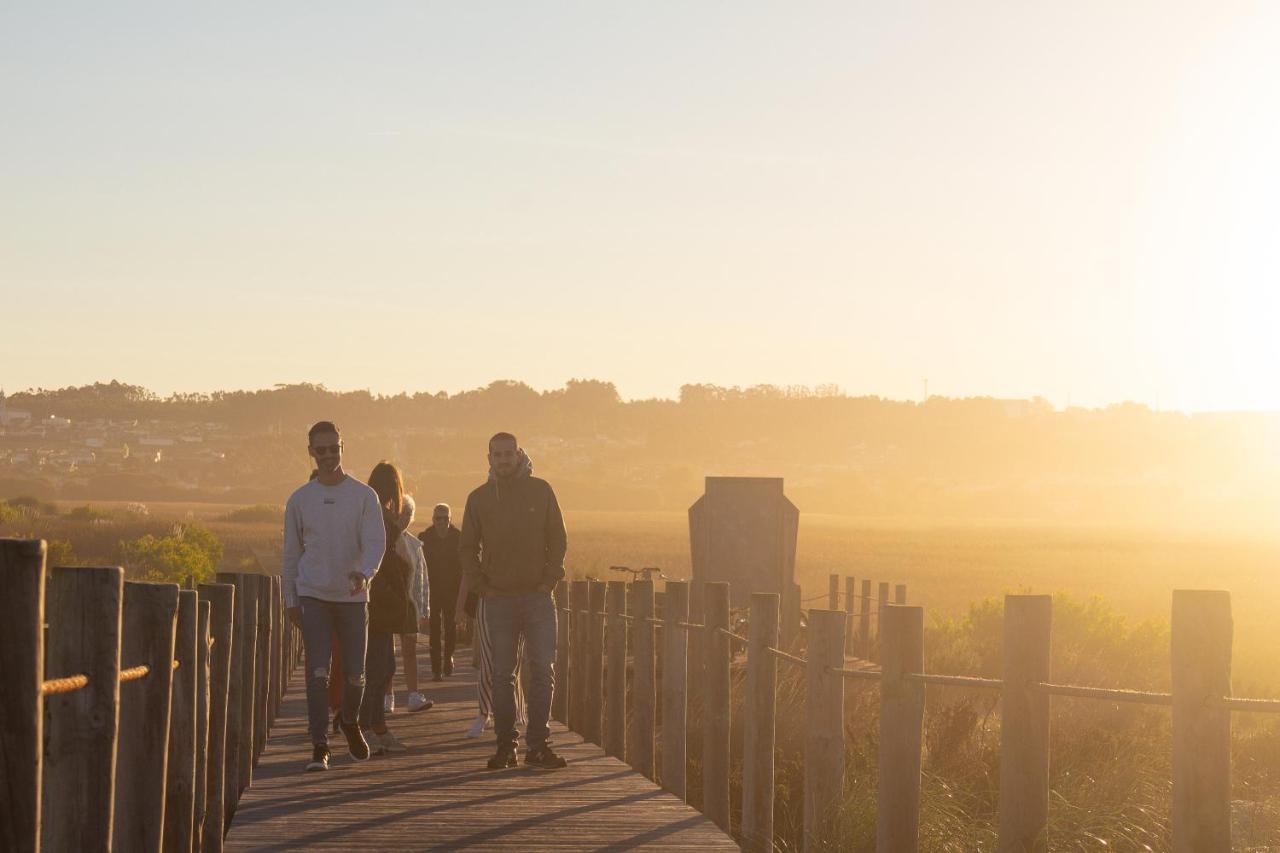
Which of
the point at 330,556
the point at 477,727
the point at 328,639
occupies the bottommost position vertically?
the point at 477,727

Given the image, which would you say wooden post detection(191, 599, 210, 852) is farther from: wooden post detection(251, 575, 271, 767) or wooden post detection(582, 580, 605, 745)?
wooden post detection(582, 580, 605, 745)

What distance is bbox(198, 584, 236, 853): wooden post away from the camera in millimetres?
9445

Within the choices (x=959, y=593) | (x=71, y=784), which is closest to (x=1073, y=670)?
(x=71, y=784)

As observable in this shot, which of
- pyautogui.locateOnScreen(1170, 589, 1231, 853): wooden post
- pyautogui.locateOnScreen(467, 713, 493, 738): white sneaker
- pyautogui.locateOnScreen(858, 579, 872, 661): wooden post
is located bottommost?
pyautogui.locateOnScreen(858, 579, 872, 661): wooden post

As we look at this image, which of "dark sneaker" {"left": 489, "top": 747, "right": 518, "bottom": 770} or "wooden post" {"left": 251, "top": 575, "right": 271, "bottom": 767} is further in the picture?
"wooden post" {"left": 251, "top": 575, "right": 271, "bottom": 767}

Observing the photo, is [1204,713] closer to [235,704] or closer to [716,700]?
[716,700]

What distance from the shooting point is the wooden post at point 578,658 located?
1561 cm

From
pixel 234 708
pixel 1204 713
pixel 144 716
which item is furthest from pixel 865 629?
pixel 144 716

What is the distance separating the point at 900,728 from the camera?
27.5 ft

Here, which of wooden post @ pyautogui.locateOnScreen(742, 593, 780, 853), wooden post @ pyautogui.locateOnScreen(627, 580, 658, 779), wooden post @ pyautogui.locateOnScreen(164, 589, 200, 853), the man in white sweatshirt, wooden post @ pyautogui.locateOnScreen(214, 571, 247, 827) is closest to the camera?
wooden post @ pyautogui.locateOnScreen(164, 589, 200, 853)

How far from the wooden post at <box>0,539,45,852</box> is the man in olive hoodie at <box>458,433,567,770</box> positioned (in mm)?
6674

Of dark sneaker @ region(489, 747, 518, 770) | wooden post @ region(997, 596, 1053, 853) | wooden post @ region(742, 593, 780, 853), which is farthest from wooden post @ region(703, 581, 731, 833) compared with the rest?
wooden post @ region(997, 596, 1053, 853)

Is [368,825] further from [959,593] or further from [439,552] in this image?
[959,593]

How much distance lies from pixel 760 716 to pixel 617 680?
3.77 m
